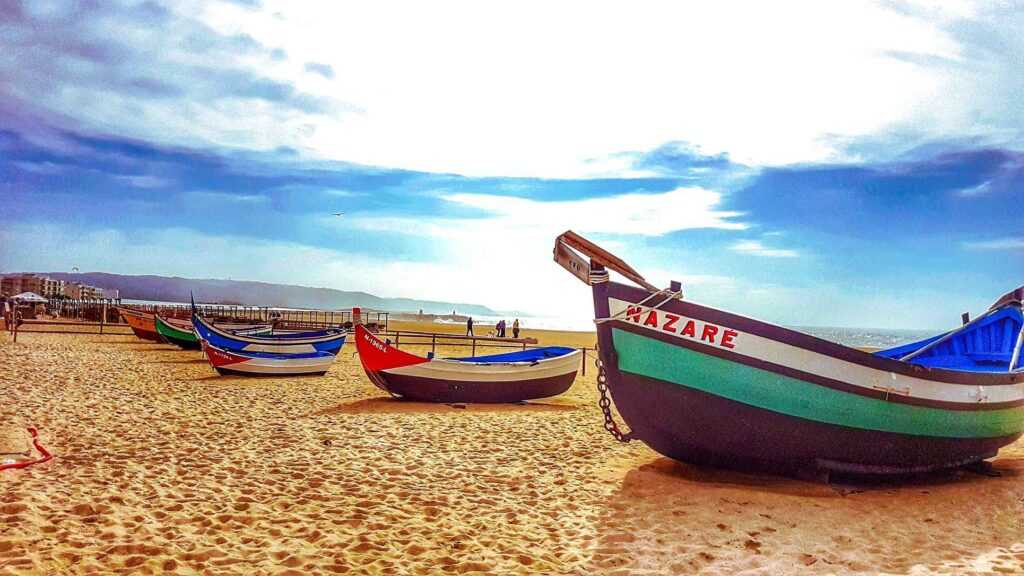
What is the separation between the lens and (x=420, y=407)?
11.6m

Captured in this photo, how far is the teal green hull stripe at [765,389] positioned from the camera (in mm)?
6129

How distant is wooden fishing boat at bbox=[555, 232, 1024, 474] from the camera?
613 centimetres

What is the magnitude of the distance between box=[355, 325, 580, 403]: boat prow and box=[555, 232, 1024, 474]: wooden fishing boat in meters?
5.33

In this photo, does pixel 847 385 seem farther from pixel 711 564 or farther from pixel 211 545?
pixel 211 545

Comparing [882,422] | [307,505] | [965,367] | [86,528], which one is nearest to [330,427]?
[307,505]

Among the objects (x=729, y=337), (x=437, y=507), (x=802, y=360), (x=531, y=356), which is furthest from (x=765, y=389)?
(x=531, y=356)

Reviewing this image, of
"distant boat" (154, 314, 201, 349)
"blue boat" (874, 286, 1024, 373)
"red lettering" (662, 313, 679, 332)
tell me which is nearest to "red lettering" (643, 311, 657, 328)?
"red lettering" (662, 313, 679, 332)

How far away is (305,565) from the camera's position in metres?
4.30

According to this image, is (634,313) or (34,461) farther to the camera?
(34,461)

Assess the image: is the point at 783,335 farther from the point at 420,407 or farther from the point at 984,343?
the point at 420,407

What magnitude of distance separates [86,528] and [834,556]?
555cm

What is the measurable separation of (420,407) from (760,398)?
688 cm

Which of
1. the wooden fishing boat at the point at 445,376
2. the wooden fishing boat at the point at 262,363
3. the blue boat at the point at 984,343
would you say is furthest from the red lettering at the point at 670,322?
the wooden fishing boat at the point at 262,363

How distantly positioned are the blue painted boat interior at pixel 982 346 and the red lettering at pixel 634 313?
13.8 feet
